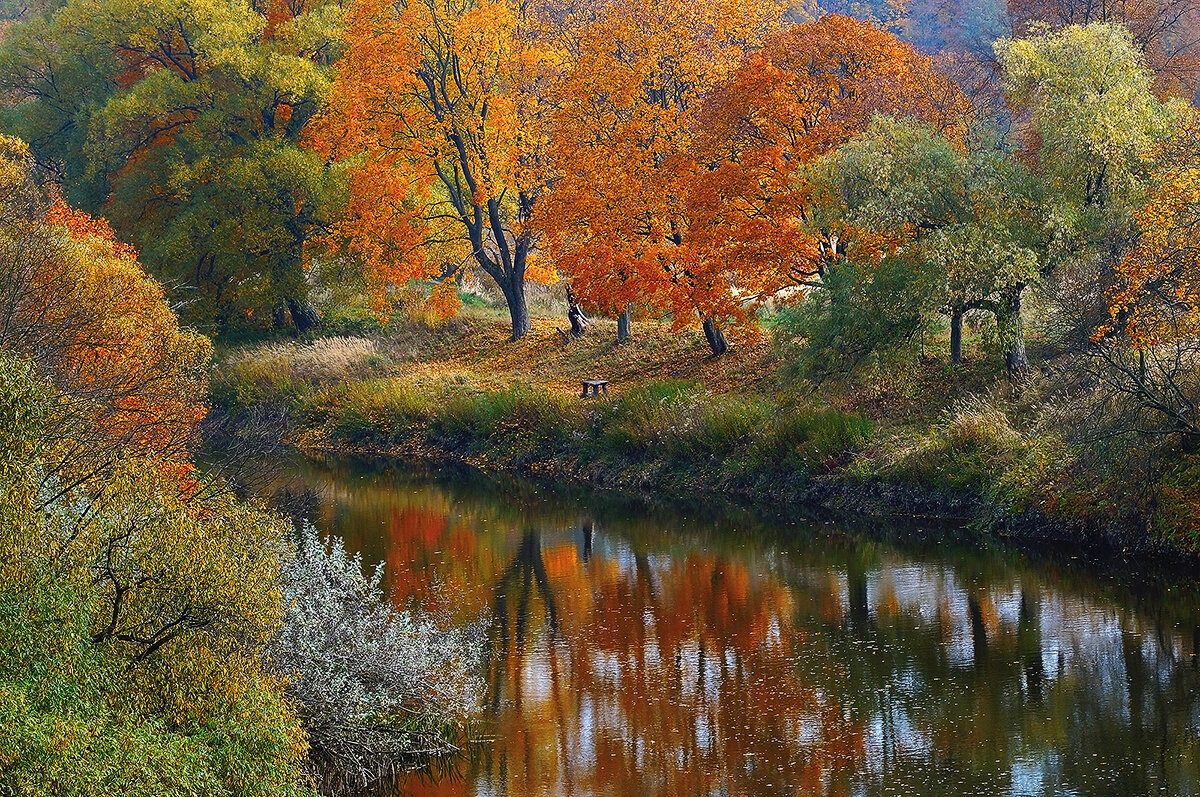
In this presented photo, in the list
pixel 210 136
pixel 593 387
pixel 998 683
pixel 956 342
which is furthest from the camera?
pixel 210 136

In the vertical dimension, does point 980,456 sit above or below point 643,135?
below

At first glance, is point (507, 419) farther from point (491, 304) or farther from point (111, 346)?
point (111, 346)

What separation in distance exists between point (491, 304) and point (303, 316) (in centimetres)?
567

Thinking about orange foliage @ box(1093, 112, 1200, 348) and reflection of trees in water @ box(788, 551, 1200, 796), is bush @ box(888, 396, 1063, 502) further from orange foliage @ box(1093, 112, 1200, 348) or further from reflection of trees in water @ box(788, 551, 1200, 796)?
orange foliage @ box(1093, 112, 1200, 348)

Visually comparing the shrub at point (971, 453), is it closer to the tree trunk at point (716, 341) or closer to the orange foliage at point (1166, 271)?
the orange foliage at point (1166, 271)

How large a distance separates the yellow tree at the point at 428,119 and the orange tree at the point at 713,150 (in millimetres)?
4730

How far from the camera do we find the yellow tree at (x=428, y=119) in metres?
34.4

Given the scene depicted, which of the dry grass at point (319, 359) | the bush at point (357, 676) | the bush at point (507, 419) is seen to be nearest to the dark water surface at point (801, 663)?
the bush at point (357, 676)

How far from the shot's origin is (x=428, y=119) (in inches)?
1390

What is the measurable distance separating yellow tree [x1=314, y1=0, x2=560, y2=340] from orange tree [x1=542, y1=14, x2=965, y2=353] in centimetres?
473

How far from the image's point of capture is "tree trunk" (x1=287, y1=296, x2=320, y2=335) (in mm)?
40844

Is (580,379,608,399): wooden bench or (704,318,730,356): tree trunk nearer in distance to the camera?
(580,379,608,399): wooden bench

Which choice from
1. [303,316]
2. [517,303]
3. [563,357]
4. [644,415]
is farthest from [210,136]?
[644,415]

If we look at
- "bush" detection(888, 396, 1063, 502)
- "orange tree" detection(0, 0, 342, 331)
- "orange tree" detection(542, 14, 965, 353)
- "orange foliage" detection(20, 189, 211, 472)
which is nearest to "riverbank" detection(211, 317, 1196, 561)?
"bush" detection(888, 396, 1063, 502)
